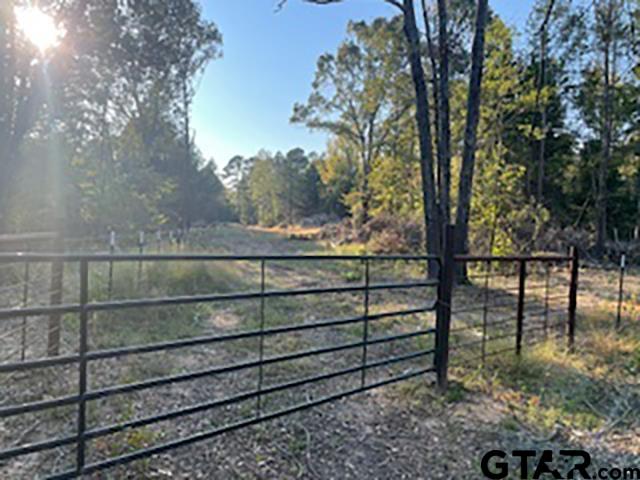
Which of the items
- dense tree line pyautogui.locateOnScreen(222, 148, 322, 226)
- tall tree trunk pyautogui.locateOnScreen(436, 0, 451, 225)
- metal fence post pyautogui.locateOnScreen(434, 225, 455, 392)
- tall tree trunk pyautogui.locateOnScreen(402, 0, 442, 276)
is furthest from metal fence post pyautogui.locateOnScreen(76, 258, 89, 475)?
dense tree line pyautogui.locateOnScreen(222, 148, 322, 226)

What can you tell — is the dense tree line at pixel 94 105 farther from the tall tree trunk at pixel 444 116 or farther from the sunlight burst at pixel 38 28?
the tall tree trunk at pixel 444 116

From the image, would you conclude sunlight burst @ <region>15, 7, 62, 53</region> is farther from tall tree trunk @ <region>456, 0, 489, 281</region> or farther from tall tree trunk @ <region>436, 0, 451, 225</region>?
tall tree trunk @ <region>456, 0, 489, 281</region>

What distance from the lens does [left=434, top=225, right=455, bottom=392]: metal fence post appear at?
278 cm

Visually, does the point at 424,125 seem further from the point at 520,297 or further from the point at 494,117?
the point at 520,297

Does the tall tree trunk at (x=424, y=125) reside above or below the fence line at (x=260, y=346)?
above

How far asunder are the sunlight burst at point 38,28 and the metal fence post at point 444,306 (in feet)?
33.8

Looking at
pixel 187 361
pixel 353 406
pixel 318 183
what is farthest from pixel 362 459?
pixel 318 183

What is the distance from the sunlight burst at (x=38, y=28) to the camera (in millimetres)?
8516

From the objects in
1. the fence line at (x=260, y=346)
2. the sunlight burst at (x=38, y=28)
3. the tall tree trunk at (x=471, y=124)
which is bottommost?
the fence line at (x=260, y=346)

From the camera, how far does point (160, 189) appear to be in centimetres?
1321

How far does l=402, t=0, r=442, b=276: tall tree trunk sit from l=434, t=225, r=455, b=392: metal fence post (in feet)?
13.4

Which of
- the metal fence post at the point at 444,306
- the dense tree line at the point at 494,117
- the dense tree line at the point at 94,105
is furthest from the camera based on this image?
Answer: the dense tree line at the point at 94,105

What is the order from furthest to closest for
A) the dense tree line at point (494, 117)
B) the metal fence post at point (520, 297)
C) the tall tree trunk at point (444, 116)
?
the dense tree line at point (494, 117) → the tall tree trunk at point (444, 116) → the metal fence post at point (520, 297)

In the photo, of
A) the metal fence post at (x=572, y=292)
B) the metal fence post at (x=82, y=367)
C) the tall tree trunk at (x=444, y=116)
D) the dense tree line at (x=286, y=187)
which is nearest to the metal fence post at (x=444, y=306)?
the metal fence post at (x=572, y=292)
